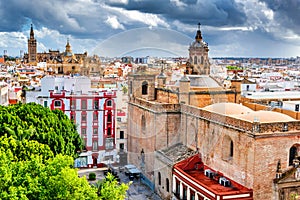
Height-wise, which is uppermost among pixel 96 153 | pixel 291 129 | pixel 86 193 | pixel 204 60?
pixel 204 60

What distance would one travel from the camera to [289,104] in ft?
91.7

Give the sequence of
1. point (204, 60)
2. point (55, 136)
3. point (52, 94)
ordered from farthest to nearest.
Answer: point (204, 60) → point (52, 94) → point (55, 136)

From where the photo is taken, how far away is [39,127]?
2259cm

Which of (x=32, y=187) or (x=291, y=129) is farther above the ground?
(x=291, y=129)

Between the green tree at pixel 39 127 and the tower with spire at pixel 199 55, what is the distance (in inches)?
829

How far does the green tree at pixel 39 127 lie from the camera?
21.3 m

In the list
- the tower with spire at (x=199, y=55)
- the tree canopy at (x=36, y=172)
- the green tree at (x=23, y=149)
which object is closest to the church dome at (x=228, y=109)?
the tree canopy at (x=36, y=172)

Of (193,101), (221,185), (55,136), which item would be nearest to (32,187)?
(55,136)

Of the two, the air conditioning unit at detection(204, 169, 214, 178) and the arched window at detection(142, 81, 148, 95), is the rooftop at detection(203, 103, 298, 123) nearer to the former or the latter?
the air conditioning unit at detection(204, 169, 214, 178)

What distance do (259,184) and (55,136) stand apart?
465 inches

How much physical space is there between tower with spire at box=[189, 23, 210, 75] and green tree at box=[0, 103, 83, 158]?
2106 centimetres

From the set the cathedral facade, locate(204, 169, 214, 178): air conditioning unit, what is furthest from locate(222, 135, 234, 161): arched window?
the cathedral facade

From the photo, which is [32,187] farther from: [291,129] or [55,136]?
[291,129]

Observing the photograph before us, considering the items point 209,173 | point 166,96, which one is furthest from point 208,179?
point 166,96
